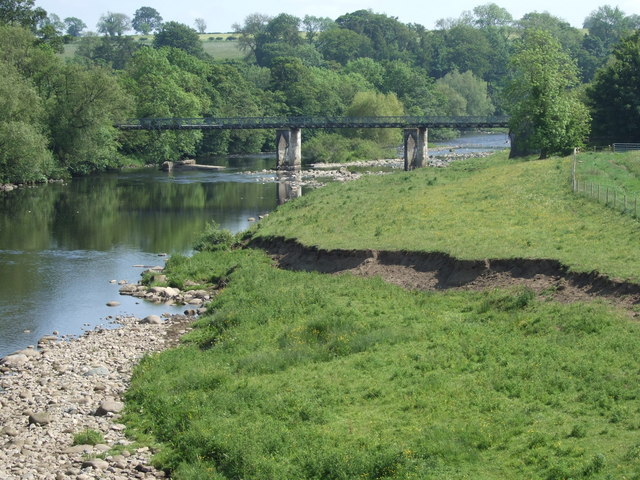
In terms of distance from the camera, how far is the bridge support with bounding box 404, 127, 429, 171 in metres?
113

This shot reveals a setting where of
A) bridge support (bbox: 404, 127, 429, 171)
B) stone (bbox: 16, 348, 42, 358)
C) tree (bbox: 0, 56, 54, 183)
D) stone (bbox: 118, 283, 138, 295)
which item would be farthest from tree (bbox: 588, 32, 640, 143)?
stone (bbox: 16, 348, 42, 358)

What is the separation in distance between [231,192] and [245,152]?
58.9 m

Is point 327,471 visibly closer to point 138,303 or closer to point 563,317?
point 563,317

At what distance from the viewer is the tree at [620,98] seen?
84.3 metres

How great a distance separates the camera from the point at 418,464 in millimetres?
22734

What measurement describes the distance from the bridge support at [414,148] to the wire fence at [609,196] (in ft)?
184

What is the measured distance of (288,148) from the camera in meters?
122

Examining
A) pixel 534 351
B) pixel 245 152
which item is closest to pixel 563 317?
pixel 534 351

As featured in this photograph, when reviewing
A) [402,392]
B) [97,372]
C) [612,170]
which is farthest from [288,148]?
[402,392]

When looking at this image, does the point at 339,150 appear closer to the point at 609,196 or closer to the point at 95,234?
the point at 95,234

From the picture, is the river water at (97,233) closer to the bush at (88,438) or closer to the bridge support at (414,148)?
the bush at (88,438)

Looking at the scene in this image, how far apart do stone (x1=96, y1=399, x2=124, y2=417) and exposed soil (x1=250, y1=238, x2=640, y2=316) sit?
15162 millimetres

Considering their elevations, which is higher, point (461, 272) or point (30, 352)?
point (461, 272)

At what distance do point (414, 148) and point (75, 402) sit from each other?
8702cm
